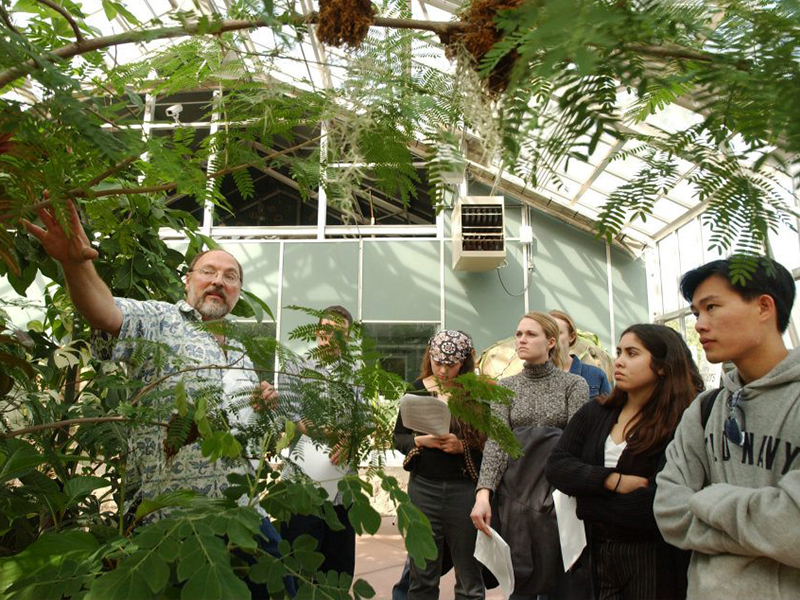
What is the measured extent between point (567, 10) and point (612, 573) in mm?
1796

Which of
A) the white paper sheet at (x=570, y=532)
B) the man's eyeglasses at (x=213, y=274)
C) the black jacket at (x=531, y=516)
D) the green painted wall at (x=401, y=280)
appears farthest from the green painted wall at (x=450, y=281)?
the man's eyeglasses at (x=213, y=274)

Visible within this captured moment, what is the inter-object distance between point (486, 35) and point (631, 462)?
4.83 feet

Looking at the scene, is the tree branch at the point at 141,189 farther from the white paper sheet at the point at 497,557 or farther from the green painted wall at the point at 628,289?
the green painted wall at the point at 628,289

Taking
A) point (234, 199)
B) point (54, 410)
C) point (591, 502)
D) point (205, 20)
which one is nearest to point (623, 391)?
point (591, 502)

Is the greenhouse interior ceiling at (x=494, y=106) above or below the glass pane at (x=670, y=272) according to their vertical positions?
below

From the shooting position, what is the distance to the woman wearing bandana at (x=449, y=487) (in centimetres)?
271

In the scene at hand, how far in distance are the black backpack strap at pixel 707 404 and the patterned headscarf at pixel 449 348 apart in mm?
1272

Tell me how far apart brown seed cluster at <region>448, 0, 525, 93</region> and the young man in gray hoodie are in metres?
0.64

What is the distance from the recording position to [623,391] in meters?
2.11

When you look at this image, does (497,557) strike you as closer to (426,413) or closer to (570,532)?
(570,532)

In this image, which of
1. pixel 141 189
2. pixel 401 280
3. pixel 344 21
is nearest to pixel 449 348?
pixel 141 189

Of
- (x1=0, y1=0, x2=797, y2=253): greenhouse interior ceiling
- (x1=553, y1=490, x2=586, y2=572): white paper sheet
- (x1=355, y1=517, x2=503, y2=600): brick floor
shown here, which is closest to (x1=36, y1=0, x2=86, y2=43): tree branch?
(x1=0, y1=0, x2=797, y2=253): greenhouse interior ceiling

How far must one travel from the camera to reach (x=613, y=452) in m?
2.01

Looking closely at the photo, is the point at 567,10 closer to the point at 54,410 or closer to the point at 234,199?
the point at 54,410
